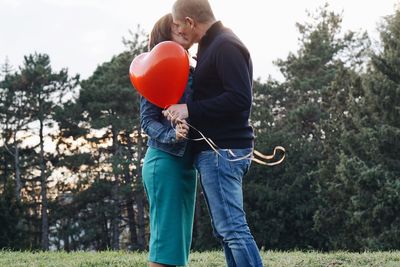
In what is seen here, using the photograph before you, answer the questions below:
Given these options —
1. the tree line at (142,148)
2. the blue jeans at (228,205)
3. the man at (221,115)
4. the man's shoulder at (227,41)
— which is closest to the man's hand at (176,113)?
the man at (221,115)

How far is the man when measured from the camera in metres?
3.14

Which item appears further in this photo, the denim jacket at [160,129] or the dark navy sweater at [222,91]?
the denim jacket at [160,129]

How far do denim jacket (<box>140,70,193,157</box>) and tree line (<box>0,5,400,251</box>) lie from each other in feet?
62.9

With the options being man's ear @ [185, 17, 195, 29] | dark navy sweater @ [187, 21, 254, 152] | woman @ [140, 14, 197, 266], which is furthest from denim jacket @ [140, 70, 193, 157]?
man's ear @ [185, 17, 195, 29]

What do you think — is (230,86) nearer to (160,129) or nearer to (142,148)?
(160,129)

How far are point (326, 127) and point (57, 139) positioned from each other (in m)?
13.4

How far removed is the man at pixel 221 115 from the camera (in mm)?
3137

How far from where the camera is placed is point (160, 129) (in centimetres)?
345

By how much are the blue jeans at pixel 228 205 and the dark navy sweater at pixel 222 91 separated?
4.0 inches

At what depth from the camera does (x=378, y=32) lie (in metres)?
22.6

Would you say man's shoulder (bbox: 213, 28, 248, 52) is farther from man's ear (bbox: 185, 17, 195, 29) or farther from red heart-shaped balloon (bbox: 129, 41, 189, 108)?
red heart-shaped balloon (bbox: 129, 41, 189, 108)

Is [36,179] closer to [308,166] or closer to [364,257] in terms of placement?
[308,166]

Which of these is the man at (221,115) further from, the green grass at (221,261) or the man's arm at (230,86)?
the green grass at (221,261)

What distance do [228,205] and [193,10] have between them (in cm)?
103
